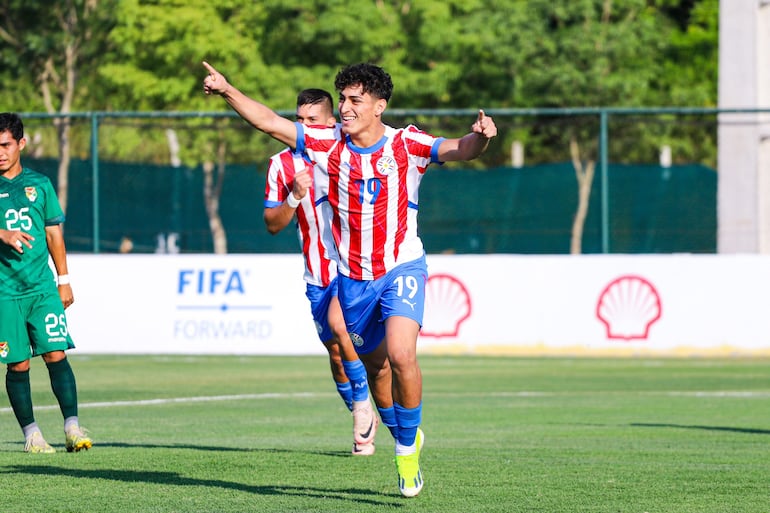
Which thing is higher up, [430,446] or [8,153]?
[8,153]

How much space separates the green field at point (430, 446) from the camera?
24.8 feet

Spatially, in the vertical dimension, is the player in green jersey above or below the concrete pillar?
below

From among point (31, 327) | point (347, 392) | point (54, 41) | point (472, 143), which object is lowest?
point (347, 392)

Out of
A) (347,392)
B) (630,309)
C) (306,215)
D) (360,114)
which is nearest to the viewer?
(360,114)

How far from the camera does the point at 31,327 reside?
31.6 feet

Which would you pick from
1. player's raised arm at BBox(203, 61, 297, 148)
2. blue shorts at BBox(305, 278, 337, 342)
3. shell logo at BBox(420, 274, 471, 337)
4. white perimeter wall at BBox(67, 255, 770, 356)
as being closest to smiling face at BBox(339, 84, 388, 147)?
player's raised arm at BBox(203, 61, 297, 148)

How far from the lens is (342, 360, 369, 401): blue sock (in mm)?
9852

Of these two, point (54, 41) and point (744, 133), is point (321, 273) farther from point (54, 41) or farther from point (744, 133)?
point (54, 41)

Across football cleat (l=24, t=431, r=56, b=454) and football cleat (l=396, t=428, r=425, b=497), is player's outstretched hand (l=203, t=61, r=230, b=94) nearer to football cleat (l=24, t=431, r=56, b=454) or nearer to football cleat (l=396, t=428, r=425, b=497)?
football cleat (l=396, t=428, r=425, b=497)

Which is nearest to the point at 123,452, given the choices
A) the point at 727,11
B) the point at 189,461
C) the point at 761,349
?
the point at 189,461

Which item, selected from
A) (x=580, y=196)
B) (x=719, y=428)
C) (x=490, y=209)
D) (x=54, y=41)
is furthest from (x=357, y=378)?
(x=54, y=41)

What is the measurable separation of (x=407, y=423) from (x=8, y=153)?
344 cm

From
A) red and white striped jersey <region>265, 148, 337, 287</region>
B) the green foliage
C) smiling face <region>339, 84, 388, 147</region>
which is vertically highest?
the green foliage

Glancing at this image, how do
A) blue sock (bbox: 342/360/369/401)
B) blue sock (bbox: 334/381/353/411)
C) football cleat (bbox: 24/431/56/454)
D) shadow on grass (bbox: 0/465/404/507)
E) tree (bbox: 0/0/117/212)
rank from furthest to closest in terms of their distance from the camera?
1. tree (bbox: 0/0/117/212)
2. blue sock (bbox: 334/381/353/411)
3. blue sock (bbox: 342/360/369/401)
4. football cleat (bbox: 24/431/56/454)
5. shadow on grass (bbox: 0/465/404/507)
